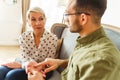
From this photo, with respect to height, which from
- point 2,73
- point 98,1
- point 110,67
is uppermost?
point 98,1

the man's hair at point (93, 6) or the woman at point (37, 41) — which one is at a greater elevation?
the man's hair at point (93, 6)

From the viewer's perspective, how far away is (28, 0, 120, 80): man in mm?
1004

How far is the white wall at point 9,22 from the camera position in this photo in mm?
3888

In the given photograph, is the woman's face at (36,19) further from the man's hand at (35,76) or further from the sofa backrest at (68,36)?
the man's hand at (35,76)

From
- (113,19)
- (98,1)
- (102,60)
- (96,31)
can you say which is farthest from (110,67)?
(113,19)

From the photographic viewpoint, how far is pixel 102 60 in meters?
1.01

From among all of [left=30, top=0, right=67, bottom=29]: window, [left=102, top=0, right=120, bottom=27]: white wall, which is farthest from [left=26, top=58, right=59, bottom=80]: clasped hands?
[left=30, top=0, right=67, bottom=29]: window

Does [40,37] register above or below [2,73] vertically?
above

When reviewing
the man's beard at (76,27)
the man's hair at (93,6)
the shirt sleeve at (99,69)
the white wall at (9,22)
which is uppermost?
the man's hair at (93,6)

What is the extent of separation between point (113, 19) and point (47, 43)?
3.07 feet

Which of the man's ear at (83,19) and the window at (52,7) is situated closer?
the man's ear at (83,19)

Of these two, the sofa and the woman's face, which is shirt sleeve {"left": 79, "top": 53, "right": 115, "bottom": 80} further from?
the woman's face

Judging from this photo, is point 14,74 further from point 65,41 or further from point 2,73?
point 65,41

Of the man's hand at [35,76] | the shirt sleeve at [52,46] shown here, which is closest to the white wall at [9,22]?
the shirt sleeve at [52,46]
